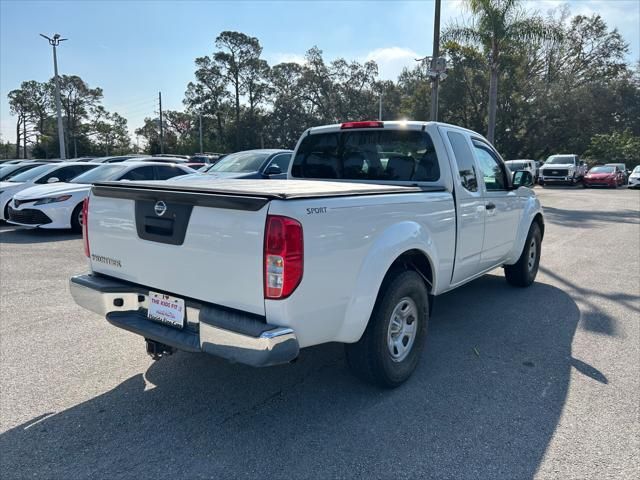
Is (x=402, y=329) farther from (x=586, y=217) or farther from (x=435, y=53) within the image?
(x=435, y=53)

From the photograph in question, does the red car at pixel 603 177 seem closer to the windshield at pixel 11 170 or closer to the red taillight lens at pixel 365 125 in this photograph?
the windshield at pixel 11 170

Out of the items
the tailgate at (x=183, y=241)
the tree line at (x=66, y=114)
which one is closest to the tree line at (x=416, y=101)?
the tree line at (x=66, y=114)

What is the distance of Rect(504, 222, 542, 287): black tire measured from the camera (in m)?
6.05

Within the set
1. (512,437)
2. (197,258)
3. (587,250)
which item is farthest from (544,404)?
(587,250)

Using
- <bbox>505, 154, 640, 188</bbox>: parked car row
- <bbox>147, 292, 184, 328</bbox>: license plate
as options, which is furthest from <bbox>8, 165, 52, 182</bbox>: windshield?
<bbox>505, 154, 640, 188</bbox>: parked car row

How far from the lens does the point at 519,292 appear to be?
6117 millimetres

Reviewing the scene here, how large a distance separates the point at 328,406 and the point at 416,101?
40874 millimetres

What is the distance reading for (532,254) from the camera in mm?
6355

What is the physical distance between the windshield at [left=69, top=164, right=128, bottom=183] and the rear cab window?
700cm

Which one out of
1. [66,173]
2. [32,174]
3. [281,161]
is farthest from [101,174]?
[281,161]

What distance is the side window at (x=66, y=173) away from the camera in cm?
1202

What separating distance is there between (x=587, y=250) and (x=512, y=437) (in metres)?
7.30

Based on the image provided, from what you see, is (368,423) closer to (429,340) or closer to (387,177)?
(429,340)

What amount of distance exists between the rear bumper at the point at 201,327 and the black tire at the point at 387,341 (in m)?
0.76
